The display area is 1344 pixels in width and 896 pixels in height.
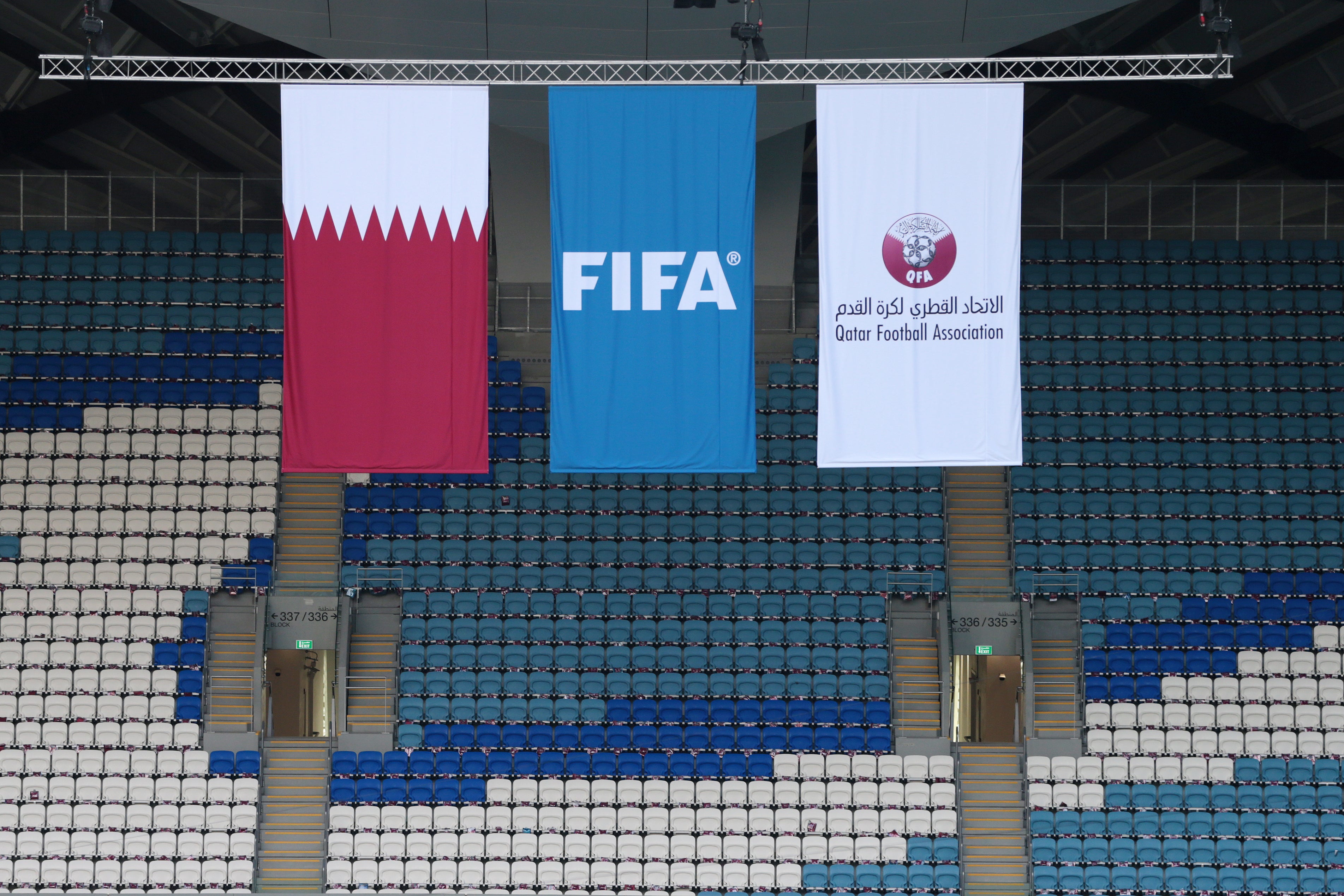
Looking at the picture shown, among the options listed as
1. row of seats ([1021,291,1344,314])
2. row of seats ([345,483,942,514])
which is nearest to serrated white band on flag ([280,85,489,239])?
row of seats ([345,483,942,514])

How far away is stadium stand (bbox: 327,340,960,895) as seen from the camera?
20.9 metres

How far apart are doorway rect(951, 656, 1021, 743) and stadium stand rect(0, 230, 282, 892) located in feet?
34.8

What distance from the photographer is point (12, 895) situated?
20.2 m

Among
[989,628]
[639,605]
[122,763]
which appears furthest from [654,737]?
[122,763]

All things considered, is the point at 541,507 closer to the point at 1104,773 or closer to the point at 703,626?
the point at 703,626

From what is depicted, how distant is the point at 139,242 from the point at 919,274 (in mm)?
15914

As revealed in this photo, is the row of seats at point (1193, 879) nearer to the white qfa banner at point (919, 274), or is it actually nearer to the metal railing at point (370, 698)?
the white qfa banner at point (919, 274)

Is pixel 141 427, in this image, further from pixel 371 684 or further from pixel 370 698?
pixel 370 698

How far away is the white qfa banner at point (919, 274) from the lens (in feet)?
49.7

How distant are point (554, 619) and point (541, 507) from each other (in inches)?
76.0

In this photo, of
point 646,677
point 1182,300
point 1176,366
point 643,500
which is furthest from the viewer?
point 1182,300

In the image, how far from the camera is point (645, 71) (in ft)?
66.9

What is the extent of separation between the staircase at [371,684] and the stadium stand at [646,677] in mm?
293

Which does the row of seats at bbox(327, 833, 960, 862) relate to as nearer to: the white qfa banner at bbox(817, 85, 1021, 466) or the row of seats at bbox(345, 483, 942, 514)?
the row of seats at bbox(345, 483, 942, 514)
